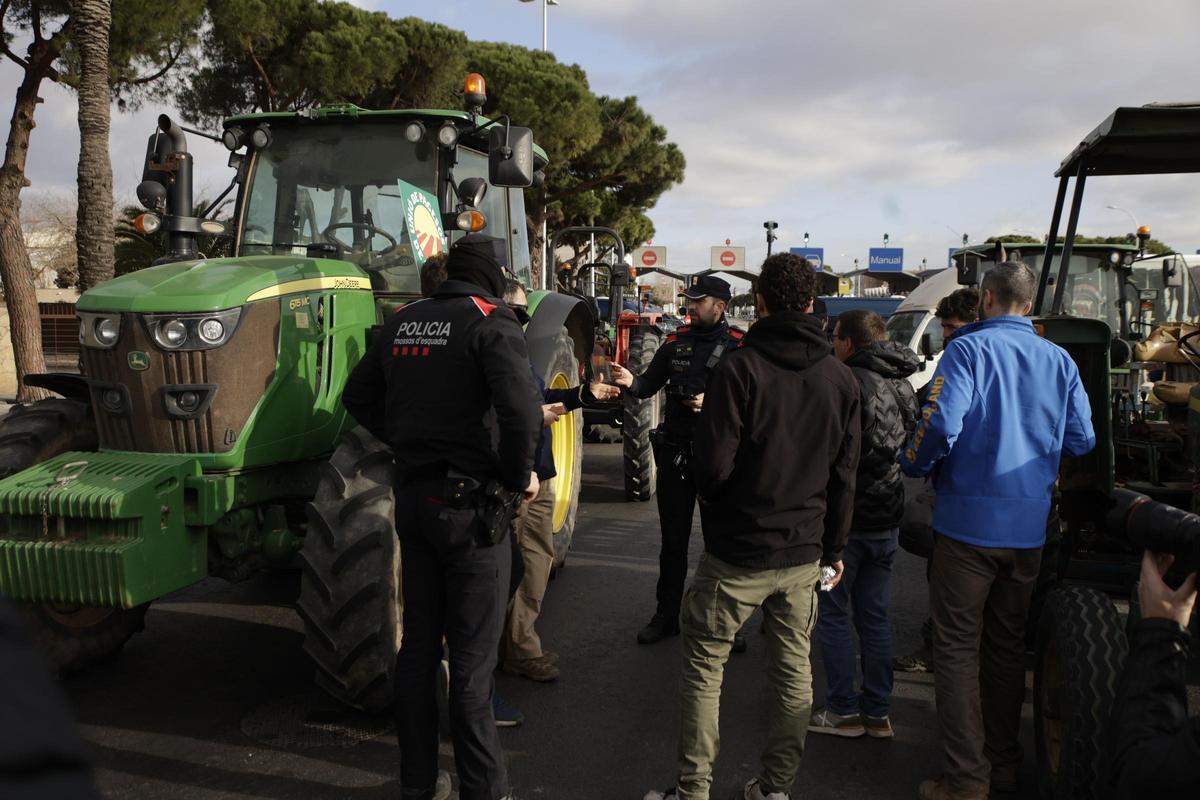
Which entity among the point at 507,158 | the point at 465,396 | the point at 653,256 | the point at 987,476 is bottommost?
the point at 987,476

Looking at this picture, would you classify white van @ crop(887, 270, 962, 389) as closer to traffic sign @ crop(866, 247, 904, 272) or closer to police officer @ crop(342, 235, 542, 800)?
police officer @ crop(342, 235, 542, 800)

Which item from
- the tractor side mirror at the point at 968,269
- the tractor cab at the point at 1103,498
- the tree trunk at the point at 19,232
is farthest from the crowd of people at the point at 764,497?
the tree trunk at the point at 19,232

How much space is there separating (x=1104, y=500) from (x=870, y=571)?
1.12 m

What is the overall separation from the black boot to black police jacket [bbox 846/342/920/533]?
5.10 ft

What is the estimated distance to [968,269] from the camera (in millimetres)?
6430

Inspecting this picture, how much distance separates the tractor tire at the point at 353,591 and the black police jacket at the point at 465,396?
557 mm

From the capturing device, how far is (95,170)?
459 inches

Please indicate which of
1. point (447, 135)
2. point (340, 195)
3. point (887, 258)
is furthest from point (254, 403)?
point (887, 258)

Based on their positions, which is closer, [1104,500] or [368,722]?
[368,722]

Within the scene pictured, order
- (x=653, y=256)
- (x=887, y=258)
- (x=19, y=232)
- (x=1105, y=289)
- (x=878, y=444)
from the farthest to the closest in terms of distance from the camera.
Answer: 1. (x=887, y=258)
2. (x=653, y=256)
3. (x=19, y=232)
4. (x=1105, y=289)
5. (x=878, y=444)

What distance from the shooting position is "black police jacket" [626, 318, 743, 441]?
485 centimetres

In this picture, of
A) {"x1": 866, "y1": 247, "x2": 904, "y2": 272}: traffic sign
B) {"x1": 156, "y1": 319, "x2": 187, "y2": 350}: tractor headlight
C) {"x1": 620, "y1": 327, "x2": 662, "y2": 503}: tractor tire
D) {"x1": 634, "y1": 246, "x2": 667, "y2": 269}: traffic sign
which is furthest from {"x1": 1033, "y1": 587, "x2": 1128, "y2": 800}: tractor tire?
{"x1": 866, "y1": 247, "x2": 904, "y2": 272}: traffic sign

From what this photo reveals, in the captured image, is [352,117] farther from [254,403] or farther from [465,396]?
[465,396]

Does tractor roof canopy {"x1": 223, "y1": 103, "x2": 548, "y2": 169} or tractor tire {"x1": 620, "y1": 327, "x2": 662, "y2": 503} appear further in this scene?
tractor tire {"x1": 620, "y1": 327, "x2": 662, "y2": 503}
